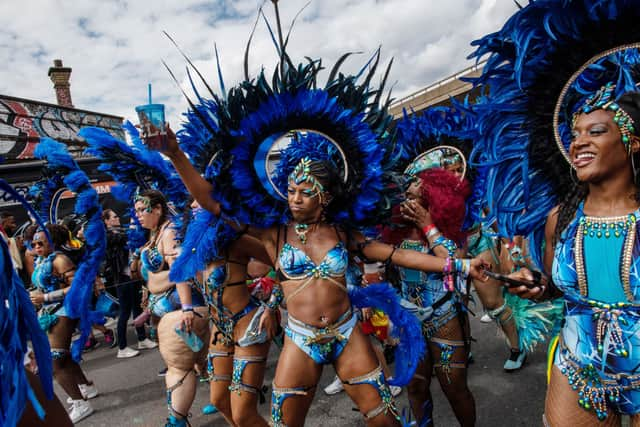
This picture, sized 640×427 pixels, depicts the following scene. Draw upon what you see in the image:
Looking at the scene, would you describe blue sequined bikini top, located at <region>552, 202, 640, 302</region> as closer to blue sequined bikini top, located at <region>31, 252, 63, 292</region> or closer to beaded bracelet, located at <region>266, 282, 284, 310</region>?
beaded bracelet, located at <region>266, 282, 284, 310</region>

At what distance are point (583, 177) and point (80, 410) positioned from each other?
4999mm

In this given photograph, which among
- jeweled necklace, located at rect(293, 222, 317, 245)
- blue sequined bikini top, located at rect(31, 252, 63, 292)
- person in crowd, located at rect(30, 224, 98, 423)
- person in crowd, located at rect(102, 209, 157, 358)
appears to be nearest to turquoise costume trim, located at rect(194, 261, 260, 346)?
jeweled necklace, located at rect(293, 222, 317, 245)

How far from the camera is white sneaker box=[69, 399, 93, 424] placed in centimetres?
430

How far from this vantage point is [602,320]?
171 cm

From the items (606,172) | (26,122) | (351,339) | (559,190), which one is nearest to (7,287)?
(351,339)

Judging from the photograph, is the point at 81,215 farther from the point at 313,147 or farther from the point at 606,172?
the point at 606,172

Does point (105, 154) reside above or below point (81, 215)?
above

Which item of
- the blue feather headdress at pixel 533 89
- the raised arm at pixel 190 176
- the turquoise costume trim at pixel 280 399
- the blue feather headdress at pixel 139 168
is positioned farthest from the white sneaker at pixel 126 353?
the blue feather headdress at pixel 533 89

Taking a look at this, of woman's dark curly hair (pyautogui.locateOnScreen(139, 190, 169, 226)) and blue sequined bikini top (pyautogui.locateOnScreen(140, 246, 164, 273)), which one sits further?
woman's dark curly hair (pyautogui.locateOnScreen(139, 190, 169, 226))

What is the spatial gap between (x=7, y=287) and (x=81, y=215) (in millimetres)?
3775

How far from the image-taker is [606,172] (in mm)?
1700

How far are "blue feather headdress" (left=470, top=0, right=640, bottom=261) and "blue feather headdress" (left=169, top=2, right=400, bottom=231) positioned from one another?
0.76 m

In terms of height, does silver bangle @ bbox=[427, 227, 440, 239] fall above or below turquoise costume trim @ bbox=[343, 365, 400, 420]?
above

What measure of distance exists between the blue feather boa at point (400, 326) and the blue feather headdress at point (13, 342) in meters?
1.89
